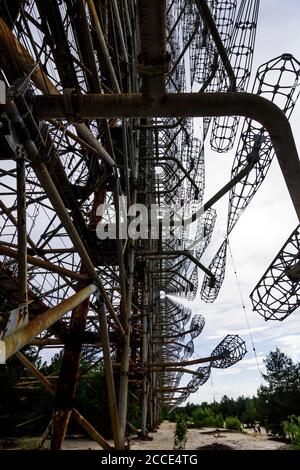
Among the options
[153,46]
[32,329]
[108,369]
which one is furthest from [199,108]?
[108,369]

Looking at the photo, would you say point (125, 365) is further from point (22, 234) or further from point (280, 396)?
point (280, 396)

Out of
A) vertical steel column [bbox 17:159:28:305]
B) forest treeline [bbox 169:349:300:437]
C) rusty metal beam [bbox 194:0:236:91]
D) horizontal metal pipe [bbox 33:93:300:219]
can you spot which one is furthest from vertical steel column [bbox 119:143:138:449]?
forest treeline [bbox 169:349:300:437]

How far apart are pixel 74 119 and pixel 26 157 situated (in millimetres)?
926

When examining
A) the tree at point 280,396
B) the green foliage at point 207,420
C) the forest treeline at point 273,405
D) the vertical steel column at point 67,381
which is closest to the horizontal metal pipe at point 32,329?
the vertical steel column at point 67,381

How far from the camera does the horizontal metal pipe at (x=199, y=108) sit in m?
3.05

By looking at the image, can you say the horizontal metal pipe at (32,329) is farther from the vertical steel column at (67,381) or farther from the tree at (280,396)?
the tree at (280,396)

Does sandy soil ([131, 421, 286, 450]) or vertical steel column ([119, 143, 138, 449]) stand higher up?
vertical steel column ([119, 143, 138, 449])

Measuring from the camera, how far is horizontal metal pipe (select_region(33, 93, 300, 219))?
305 cm

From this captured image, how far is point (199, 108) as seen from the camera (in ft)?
10.1

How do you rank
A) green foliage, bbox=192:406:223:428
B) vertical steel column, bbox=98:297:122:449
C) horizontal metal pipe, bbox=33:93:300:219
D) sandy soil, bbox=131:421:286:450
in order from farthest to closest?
green foliage, bbox=192:406:223:428, sandy soil, bbox=131:421:286:450, vertical steel column, bbox=98:297:122:449, horizontal metal pipe, bbox=33:93:300:219

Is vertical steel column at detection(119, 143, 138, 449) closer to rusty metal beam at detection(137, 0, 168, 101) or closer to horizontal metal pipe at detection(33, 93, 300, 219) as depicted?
horizontal metal pipe at detection(33, 93, 300, 219)

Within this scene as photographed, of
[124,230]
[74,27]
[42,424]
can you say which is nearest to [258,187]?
[124,230]
